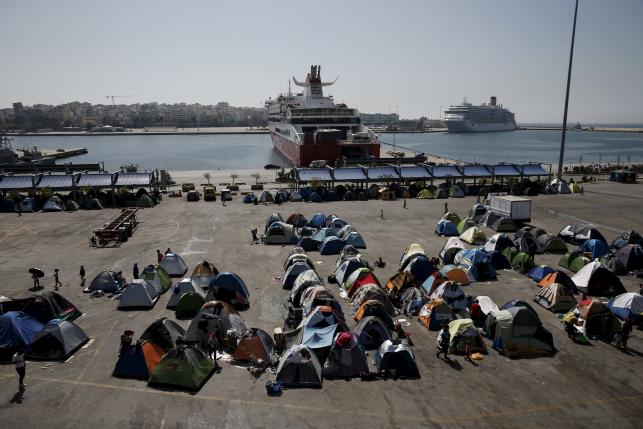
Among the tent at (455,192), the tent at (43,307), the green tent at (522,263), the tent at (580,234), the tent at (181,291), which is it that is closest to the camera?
the tent at (43,307)

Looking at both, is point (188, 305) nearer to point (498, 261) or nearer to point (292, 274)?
point (292, 274)

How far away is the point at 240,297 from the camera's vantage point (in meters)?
19.4

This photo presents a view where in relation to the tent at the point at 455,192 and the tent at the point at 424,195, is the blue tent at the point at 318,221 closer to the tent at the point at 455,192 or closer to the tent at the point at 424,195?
the tent at the point at 424,195

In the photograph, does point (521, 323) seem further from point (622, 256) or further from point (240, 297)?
point (622, 256)

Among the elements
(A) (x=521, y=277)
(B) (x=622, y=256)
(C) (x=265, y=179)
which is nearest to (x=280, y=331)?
(A) (x=521, y=277)

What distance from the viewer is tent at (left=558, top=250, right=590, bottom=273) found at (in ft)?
77.5

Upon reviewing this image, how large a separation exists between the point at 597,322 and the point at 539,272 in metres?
5.85

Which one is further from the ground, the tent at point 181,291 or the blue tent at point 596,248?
the blue tent at point 596,248

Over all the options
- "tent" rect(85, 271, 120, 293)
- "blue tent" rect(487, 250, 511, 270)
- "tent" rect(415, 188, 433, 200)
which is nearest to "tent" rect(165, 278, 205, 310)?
"tent" rect(85, 271, 120, 293)

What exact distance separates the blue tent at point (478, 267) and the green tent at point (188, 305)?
12.6 meters

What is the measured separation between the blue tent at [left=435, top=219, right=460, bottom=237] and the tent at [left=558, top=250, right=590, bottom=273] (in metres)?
8.04

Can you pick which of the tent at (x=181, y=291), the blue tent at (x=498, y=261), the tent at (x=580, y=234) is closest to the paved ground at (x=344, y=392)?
the tent at (x=181, y=291)

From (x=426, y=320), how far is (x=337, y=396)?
A: 5.81 metres

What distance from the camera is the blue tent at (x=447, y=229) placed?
3192cm
